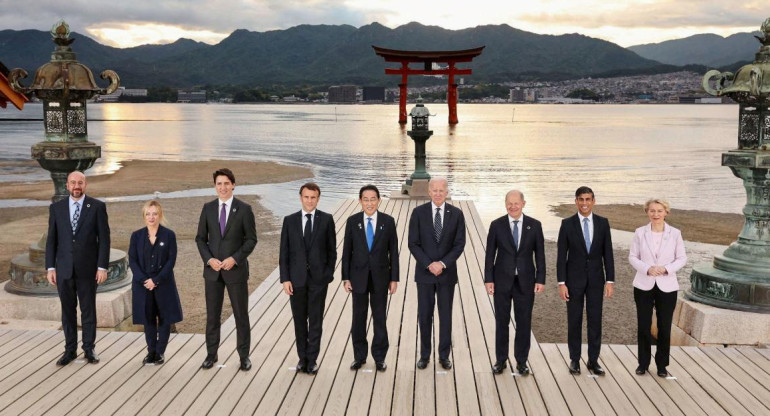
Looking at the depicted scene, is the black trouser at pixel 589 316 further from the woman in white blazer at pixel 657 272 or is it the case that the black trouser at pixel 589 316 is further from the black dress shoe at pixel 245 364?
the black dress shoe at pixel 245 364

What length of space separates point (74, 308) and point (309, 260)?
230 cm

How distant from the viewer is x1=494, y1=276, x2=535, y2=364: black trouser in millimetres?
5641

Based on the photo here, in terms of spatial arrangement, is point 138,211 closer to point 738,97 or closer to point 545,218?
point 545,218

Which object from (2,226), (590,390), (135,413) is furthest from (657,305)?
(2,226)

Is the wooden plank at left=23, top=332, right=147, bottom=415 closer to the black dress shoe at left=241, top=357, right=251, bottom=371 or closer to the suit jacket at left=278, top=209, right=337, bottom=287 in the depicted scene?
the black dress shoe at left=241, top=357, right=251, bottom=371

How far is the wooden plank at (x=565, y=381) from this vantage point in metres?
5.02

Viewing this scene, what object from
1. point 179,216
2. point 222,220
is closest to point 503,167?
point 179,216

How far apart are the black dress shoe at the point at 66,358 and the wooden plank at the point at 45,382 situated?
0.13ft

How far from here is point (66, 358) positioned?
5.92 meters

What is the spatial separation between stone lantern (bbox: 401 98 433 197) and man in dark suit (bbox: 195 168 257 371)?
10815 mm

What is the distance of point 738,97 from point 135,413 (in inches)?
263

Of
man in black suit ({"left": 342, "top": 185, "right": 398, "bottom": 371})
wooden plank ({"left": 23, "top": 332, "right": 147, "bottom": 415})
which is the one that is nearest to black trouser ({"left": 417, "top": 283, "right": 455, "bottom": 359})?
man in black suit ({"left": 342, "top": 185, "right": 398, "bottom": 371})

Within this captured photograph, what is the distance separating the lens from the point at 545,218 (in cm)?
2161

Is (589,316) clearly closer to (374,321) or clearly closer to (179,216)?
(374,321)
